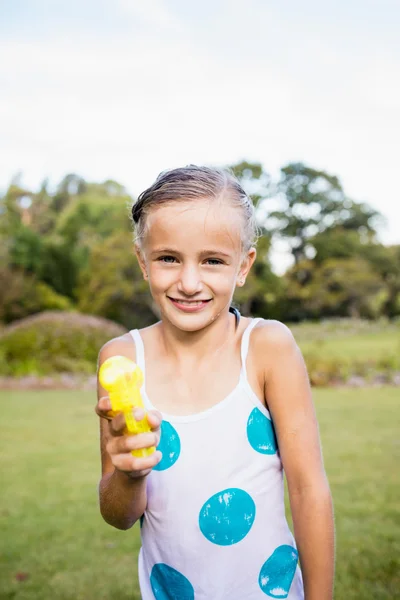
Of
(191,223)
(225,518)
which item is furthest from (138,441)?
(191,223)

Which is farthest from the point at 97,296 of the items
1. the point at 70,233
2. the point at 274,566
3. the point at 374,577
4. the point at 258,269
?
the point at 274,566

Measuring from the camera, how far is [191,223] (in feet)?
5.47

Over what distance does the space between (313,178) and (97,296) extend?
14.9 m

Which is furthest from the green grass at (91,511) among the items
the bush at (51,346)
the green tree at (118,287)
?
the green tree at (118,287)

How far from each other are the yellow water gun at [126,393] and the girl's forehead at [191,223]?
48 centimetres

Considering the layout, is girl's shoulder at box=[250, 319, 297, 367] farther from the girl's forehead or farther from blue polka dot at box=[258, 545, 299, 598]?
blue polka dot at box=[258, 545, 299, 598]

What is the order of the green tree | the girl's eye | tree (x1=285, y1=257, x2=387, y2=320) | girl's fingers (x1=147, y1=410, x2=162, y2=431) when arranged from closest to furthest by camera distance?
girl's fingers (x1=147, y1=410, x2=162, y2=431)
the girl's eye
the green tree
tree (x1=285, y1=257, x2=387, y2=320)

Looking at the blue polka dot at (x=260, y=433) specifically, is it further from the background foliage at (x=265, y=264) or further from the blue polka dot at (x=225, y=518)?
the background foliage at (x=265, y=264)

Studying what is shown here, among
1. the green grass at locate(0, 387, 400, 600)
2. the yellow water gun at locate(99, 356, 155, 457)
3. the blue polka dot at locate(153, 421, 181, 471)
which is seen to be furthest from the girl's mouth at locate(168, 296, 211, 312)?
the green grass at locate(0, 387, 400, 600)

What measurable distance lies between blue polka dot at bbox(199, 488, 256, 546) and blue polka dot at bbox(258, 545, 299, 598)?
11cm

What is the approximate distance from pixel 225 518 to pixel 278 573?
0.71ft

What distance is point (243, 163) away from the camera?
2866 centimetres

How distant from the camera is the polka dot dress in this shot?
1664 mm

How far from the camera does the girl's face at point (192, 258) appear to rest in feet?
5.48
